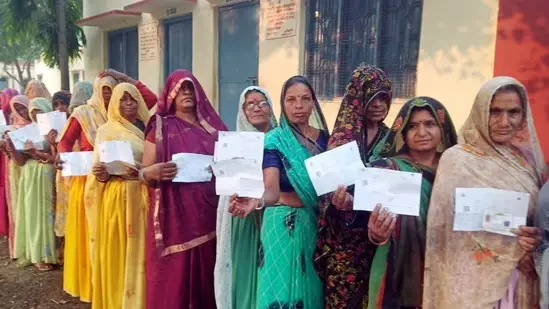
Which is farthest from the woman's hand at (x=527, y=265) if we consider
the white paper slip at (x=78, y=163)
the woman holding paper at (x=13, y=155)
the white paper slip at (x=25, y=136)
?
the woman holding paper at (x=13, y=155)

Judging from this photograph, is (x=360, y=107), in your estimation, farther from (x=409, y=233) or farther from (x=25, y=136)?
(x=25, y=136)

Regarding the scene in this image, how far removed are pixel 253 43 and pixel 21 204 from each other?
431 cm

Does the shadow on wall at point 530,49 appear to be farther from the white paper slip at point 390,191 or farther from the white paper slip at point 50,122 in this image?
the white paper slip at point 50,122

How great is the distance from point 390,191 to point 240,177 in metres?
0.72

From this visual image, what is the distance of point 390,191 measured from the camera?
1.72 meters

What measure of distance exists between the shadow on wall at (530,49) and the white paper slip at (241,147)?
9.56 feet

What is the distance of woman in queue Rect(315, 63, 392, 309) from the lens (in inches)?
81.7

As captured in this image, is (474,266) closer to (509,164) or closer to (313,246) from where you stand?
(509,164)

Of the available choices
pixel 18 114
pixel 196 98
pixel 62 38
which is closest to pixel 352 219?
pixel 196 98

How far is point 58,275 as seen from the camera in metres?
4.29

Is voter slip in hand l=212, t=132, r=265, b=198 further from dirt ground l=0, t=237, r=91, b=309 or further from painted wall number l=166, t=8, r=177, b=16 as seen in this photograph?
painted wall number l=166, t=8, r=177, b=16

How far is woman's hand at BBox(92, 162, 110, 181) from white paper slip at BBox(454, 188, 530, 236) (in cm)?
232

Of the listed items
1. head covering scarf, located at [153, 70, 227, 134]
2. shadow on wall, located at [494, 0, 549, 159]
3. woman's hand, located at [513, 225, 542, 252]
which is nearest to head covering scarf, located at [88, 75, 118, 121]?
head covering scarf, located at [153, 70, 227, 134]

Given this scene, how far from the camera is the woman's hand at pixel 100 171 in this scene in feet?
9.96
